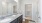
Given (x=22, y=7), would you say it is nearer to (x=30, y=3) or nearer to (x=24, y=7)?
(x=24, y=7)

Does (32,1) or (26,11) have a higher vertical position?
(32,1)

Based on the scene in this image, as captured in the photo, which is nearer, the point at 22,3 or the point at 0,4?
the point at 0,4

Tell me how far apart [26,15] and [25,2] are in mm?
1436

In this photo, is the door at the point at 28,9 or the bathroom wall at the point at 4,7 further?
the door at the point at 28,9

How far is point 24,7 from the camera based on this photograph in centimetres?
738

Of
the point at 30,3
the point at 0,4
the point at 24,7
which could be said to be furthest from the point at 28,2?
the point at 0,4

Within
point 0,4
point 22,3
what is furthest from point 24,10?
point 0,4

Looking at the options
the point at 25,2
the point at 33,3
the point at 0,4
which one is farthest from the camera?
the point at 25,2

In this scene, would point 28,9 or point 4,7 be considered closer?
point 4,7

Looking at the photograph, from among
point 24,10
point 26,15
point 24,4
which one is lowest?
point 26,15

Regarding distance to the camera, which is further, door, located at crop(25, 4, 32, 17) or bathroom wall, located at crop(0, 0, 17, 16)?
door, located at crop(25, 4, 32, 17)

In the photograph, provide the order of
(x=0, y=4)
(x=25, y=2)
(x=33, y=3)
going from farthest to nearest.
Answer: (x=25, y=2), (x=33, y=3), (x=0, y=4)

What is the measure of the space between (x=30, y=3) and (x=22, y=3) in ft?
2.85

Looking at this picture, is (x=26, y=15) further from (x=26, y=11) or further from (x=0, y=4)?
(x=0, y=4)
